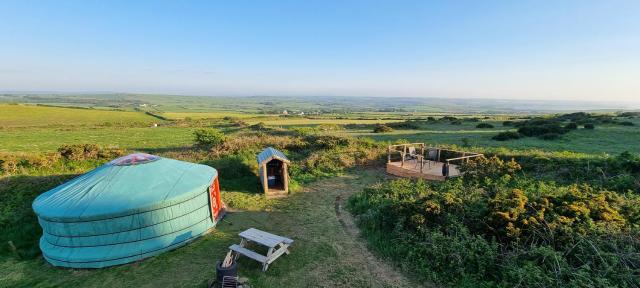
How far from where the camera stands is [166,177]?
29.5ft

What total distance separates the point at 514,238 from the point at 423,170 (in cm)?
800

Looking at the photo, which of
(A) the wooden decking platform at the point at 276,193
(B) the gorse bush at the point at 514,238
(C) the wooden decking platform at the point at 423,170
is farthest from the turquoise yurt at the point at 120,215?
(C) the wooden decking platform at the point at 423,170

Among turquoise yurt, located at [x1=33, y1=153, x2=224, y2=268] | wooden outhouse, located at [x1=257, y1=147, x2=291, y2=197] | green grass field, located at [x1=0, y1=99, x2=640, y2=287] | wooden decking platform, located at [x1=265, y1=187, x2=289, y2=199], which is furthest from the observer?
wooden decking platform, located at [x1=265, y1=187, x2=289, y2=199]

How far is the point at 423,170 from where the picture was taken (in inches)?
593

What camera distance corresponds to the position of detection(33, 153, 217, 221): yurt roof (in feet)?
25.5

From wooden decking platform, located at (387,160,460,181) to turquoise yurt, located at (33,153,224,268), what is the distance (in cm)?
952

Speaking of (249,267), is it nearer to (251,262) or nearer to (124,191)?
(251,262)

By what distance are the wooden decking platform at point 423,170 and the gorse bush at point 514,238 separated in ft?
13.9

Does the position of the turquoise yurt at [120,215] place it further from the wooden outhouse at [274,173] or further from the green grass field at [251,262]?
the wooden outhouse at [274,173]

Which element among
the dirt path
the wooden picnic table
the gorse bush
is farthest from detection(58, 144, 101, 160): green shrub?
the gorse bush

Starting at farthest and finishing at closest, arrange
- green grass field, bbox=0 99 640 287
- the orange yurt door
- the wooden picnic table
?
the orange yurt door → the wooden picnic table → green grass field, bbox=0 99 640 287

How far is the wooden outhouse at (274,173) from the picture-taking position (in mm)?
12609

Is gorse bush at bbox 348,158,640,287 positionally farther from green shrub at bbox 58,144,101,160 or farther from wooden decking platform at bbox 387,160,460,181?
green shrub at bbox 58,144,101,160

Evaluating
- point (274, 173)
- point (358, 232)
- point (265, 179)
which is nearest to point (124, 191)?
point (265, 179)
